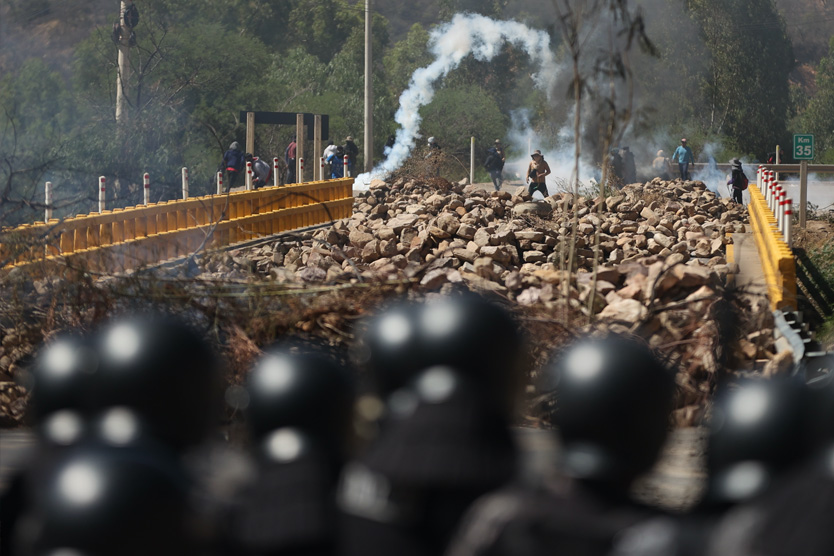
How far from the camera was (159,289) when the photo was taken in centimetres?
520

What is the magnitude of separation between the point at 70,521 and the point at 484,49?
179 feet

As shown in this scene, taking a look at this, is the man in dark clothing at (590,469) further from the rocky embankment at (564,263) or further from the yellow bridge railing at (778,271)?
the yellow bridge railing at (778,271)

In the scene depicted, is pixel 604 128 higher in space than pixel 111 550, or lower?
higher

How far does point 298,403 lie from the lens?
2.26 metres

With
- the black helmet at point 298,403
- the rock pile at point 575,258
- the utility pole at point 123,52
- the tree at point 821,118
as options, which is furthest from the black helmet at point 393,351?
the tree at point 821,118

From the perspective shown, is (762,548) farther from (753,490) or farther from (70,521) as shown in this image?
(70,521)

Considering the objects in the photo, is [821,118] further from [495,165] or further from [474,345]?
[474,345]

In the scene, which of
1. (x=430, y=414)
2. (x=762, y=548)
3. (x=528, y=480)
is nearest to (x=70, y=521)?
(x=430, y=414)

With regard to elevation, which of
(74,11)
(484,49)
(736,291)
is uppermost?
(74,11)

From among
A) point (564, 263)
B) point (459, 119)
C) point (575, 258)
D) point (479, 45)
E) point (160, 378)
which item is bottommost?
point (575, 258)

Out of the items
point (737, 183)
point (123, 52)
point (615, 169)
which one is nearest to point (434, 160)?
point (615, 169)

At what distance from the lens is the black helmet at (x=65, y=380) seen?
8.00 ft

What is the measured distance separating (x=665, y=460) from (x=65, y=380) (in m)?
1.73

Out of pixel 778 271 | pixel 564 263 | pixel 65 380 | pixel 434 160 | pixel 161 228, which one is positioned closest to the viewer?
pixel 65 380
